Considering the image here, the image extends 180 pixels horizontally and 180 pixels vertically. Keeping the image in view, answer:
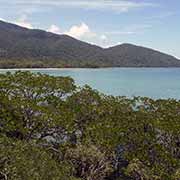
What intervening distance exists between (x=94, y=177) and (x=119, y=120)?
10.5ft

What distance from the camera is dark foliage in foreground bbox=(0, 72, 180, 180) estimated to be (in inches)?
778

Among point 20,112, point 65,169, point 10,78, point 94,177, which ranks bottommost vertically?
point 94,177

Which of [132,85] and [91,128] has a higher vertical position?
[91,128]

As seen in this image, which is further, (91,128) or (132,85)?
(132,85)

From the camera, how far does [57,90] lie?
23062 millimetres

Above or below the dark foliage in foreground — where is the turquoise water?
below

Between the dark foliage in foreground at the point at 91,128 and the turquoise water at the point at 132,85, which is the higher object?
the dark foliage in foreground at the point at 91,128

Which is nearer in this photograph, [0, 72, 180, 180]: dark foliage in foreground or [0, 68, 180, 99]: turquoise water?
[0, 72, 180, 180]: dark foliage in foreground

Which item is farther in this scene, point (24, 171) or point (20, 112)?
point (20, 112)

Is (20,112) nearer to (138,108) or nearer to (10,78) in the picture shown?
(10,78)

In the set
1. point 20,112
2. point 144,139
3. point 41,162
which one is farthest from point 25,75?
point 41,162

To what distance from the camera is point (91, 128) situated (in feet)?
67.7

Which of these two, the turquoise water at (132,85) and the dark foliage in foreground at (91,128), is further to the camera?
the turquoise water at (132,85)

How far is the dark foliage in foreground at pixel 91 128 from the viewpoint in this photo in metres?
19.8
